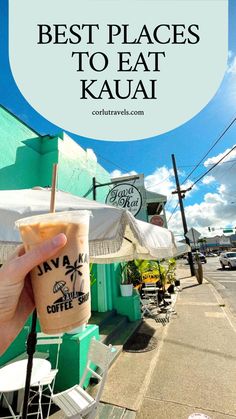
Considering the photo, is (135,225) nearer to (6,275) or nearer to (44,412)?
(6,275)

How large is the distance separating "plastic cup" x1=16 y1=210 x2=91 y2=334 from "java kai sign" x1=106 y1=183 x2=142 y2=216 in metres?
5.96

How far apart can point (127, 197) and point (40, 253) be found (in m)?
6.29

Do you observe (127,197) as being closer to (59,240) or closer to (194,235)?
(59,240)

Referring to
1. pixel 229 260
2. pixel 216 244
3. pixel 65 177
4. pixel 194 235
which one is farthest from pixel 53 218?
pixel 216 244

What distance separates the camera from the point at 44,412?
336cm

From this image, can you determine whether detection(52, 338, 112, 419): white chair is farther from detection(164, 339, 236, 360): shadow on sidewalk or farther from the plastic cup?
detection(164, 339, 236, 360): shadow on sidewalk

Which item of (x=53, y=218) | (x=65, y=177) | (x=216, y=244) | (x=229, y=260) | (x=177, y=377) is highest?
(x=216, y=244)

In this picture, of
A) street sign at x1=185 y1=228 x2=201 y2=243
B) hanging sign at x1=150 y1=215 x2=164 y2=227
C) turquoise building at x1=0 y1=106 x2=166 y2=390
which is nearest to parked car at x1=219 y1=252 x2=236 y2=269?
street sign at x1=185 y1=228 x2=201 y2=243

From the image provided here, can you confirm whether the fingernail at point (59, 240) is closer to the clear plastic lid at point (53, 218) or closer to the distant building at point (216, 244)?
the clear plastic lid at point (53, 218)

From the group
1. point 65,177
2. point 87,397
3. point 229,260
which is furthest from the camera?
point 229,260

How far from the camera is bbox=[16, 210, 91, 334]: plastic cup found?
0.93 metres

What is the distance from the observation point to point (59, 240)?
92 cm

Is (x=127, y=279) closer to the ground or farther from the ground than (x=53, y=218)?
closer to the ground

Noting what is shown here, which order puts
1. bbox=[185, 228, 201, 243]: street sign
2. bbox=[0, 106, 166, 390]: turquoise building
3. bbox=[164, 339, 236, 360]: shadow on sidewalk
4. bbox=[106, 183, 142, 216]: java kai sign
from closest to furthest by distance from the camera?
bbox=[0, 106, 166, 390]: turquoise building → bbox=[164, 339, 236, 360]: shadow on sidewalk → bbox=[106, 183, 142, 216]: java kai sign → bbox=[185, 228, 201, 243]: street sign
